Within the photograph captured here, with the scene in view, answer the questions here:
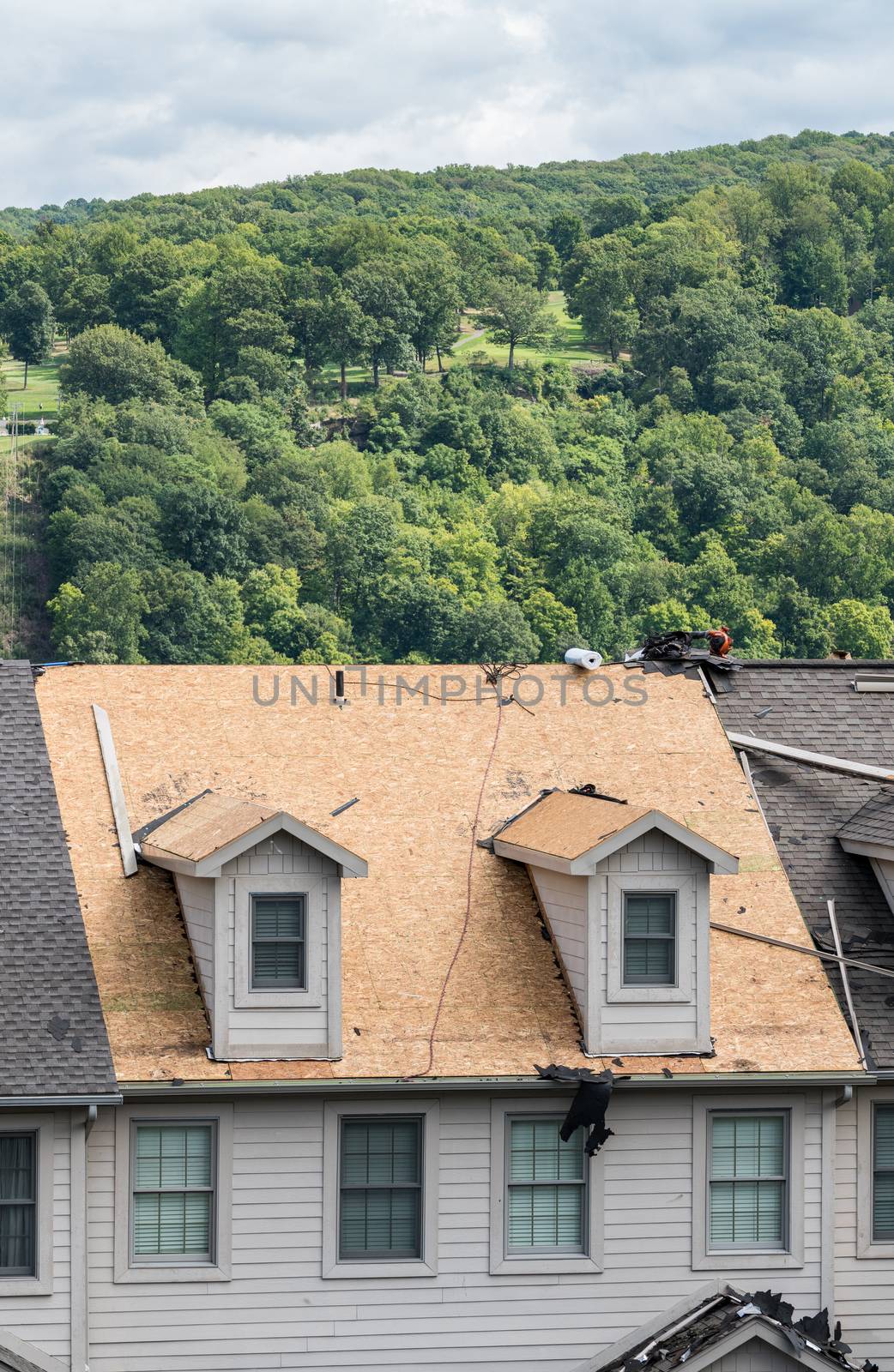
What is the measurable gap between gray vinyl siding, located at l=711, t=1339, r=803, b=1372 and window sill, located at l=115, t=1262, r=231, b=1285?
4.05 meters

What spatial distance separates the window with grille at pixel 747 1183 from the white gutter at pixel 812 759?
3.78 m

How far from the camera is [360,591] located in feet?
494

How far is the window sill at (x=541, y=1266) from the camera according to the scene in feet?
56.9

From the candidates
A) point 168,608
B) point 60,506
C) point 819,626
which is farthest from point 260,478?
point 819,626

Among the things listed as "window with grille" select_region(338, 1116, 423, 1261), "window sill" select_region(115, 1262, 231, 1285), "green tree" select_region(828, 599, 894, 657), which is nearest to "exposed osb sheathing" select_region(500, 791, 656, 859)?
"window with grille" select_region(338, 1116, 423, 1261)

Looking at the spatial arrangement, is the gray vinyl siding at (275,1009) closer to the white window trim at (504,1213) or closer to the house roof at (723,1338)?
the white window trim at (504,1213)

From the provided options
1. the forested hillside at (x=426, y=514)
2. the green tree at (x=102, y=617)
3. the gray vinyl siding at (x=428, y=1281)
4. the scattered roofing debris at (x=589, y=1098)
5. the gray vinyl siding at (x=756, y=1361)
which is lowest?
the gray vinyl siding at (x=756, y=1361)

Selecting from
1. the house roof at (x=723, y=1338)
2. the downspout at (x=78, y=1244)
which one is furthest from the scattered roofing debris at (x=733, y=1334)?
the downspout at (x=78, y=1244)

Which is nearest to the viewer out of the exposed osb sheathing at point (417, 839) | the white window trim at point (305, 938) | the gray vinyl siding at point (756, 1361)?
the gray vinyl siding at point (756, 1361)

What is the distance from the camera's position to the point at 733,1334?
1669 cm

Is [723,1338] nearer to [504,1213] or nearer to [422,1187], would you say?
[504,1213]

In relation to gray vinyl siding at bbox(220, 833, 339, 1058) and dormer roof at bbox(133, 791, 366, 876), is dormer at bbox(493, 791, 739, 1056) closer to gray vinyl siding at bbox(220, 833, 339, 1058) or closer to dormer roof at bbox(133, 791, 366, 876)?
dormer roof at bbox(133, 791, 366, 876)

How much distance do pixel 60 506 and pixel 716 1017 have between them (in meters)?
149

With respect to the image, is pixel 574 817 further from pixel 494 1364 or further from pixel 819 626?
pixel 819 626
